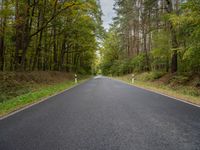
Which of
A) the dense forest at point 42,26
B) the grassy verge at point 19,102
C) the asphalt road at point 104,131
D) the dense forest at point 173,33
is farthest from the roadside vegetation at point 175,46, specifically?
the grassy verge at point 19,102

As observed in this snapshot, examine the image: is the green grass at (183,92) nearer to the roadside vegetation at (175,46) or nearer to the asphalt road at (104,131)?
the roadside vegetation at (175,46)

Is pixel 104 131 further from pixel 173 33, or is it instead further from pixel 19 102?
pixel 173 33

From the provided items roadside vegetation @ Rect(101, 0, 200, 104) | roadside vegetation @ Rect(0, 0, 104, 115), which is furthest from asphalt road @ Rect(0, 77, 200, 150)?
roadside vegetation @ Rect(101, 0, 200, 104)

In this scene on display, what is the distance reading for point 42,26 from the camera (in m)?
17.6

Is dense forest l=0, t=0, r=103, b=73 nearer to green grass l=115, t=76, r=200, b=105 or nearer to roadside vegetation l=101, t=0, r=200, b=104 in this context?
roadside vegetation l=101, t=0, r=200, b=104

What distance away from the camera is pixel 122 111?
6.49 metres

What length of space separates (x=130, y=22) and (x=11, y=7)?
23589 mm

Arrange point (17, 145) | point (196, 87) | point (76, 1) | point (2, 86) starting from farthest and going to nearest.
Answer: point (76, 1) < point (196, 87) < point (2, 86) < point (17, 145)

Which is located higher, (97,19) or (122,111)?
(97,19)

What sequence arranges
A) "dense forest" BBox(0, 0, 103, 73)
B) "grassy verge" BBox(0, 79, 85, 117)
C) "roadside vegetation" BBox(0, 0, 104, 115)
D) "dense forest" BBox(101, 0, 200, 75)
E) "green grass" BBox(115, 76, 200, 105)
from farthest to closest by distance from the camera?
Result: "dense forest" BBox(0, 0, 103, 73) → "roadside vegetation" BBox(0, 0, 104, 115) → "dense forest" BBox(101, 0, 200, 75) → "green grass" BBox(115, 76, 200, 105) → "grassy verge" BBox(0, 79, 85, 117)

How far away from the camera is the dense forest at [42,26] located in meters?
17.1

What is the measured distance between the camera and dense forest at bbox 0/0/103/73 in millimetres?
17125

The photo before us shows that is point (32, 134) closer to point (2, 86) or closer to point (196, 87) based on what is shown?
point (2, 86)

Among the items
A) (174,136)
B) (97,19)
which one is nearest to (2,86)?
(174,136)
